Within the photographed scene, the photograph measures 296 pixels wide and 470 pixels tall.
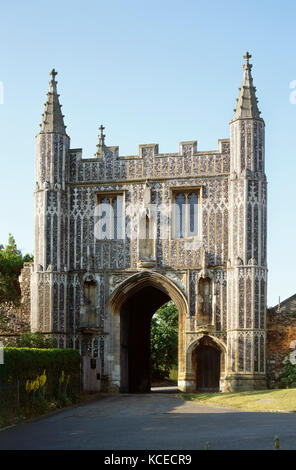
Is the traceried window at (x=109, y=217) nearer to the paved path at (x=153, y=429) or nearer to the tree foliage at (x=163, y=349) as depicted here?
the paved path at (x=153, y=429)

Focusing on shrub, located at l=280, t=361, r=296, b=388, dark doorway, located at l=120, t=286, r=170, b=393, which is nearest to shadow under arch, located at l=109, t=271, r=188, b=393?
dark doorway, located at l=120, t=286, r=170, b=393

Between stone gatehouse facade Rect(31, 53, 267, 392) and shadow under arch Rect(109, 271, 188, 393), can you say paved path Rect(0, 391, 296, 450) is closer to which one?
stone gatehouse facade Rect(31, 53, 267, 392)

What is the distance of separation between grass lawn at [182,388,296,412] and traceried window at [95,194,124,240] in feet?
21.6

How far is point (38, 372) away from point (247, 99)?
41.7ft

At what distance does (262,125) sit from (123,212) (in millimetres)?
5729

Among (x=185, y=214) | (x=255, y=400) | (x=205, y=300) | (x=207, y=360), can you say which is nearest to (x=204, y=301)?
(x=205, y=300)

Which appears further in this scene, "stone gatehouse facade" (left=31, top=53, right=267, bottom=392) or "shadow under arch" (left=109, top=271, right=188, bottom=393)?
"shadow under arch" (left=109, top=271, right=188, bottom=393)

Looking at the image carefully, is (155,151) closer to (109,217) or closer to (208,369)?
(109,217)

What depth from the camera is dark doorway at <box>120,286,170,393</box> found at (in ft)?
94.2

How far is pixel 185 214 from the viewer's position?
27.4 m

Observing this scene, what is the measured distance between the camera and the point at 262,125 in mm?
26875

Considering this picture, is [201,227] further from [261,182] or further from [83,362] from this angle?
→ [83,362]

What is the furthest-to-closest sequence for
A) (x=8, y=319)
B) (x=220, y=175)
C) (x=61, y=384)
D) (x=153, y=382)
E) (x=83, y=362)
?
(x=153, y=382) → (x=8, y=319) → (x=220, y=175) → (x=83, y=362) → (x=61, y=384)

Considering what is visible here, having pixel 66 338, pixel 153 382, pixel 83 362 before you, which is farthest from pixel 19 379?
pixel 153 382
